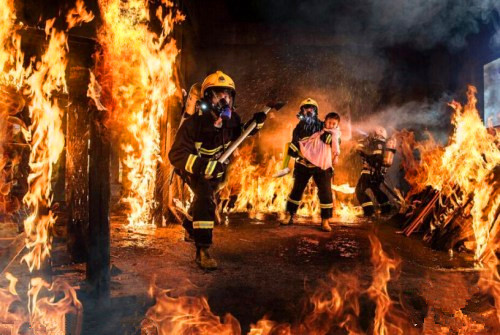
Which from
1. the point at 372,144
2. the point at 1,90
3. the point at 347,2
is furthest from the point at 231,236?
the point at 347,2

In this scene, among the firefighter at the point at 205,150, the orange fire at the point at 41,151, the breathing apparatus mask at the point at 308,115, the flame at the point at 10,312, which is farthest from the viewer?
the breathing apparatus mask at the point at 308,115

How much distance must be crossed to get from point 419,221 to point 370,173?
123 inches

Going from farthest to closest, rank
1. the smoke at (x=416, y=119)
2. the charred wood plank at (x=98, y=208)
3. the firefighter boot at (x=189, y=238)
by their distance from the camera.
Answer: the smoke at (x=416, y=119)
the firefighter boot at (x=189, y=238)
the charred wood plank at (x=98, y=208)

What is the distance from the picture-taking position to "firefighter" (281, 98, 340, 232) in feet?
25.3

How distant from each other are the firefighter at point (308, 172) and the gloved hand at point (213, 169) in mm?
3416

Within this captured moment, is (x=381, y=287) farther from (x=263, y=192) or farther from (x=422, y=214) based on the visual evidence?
(x=263, y=192)

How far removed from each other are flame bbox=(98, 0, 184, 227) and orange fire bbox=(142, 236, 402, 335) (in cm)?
461

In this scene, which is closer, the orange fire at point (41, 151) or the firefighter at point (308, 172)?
the orange fire at point (41, 151)

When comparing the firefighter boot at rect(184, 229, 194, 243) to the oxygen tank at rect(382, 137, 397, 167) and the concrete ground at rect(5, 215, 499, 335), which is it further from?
the oxygen tank at rect(382, 137, 397, 167)

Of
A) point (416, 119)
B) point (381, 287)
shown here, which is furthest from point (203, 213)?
point (416, 119)

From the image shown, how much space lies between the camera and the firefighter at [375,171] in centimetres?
1020

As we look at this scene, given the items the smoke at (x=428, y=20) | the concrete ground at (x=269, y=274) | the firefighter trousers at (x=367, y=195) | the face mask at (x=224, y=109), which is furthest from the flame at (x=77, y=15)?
the smoke at (x=428, y=20)

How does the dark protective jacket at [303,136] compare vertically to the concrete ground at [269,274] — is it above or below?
above

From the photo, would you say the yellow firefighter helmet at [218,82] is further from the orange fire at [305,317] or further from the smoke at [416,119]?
the smoke at [416,119]
